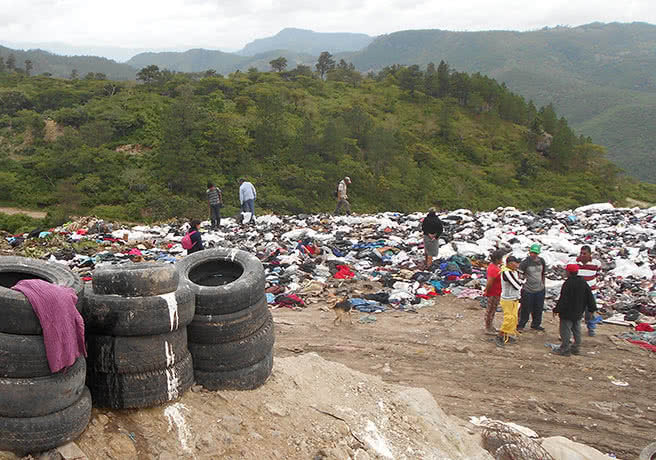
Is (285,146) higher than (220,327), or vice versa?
(220,327)

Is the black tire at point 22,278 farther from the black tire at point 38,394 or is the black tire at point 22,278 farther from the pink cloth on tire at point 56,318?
the black tire at point 38,394

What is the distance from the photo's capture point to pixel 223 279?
435cm

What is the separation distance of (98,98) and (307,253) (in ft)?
89.6

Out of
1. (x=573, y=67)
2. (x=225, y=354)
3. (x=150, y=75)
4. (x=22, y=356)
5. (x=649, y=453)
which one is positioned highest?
(x=573, y=67)

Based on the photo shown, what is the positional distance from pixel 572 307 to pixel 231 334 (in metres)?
4.33

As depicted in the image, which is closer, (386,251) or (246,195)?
(386,251)

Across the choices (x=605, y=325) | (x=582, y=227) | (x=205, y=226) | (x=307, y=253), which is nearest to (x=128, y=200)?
(x=205, y=226)

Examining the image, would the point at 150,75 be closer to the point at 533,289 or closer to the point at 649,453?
the point at 533,289

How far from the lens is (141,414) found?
321 cm

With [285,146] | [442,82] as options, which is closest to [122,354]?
[285,146]

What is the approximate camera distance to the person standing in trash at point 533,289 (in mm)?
6695

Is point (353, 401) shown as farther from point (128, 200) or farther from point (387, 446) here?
point (128, 200)

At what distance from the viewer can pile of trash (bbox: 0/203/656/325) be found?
27.4 feet

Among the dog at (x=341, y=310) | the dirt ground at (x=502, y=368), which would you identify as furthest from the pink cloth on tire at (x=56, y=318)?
the dog at (x=341, y=310)
